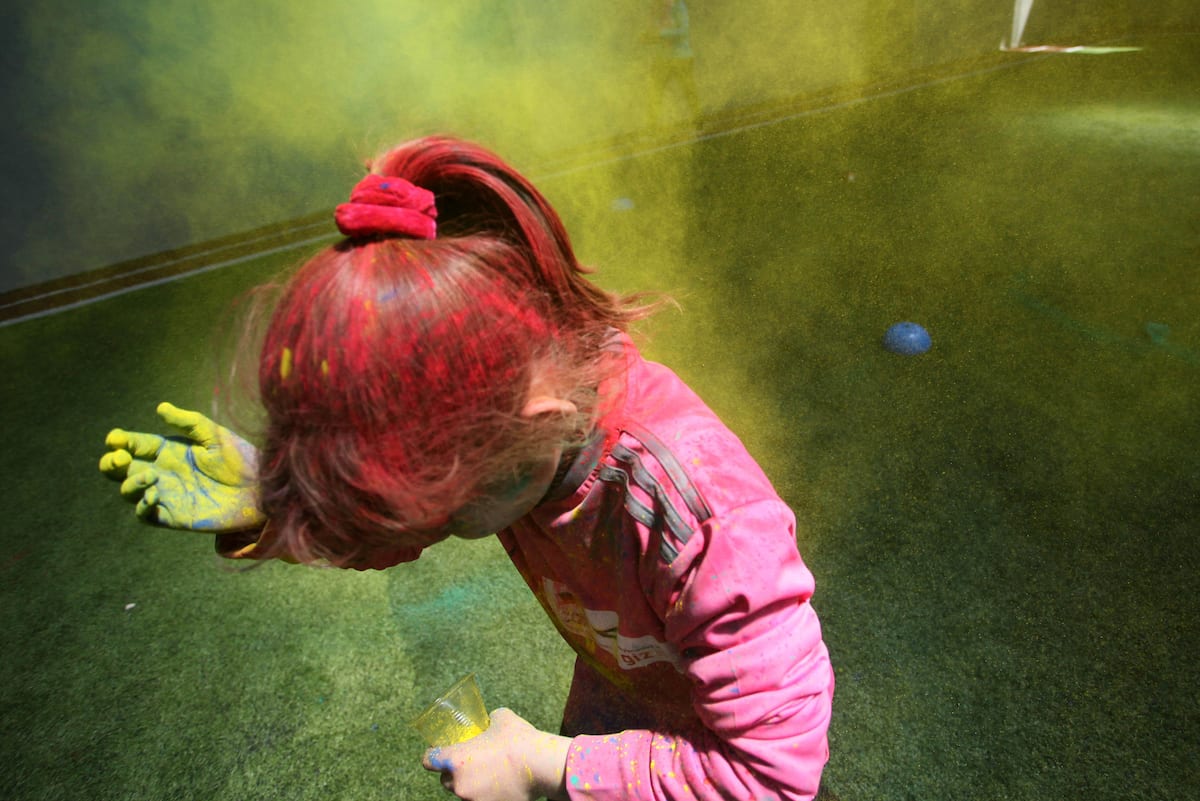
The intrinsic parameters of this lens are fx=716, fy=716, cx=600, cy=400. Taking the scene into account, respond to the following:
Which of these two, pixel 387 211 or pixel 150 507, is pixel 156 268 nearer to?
pixel 150 507

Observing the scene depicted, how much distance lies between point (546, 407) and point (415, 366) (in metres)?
0.10

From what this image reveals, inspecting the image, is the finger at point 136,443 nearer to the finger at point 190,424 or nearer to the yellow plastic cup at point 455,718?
the finger at point 190,424

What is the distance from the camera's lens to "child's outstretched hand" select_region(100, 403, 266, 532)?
2.24 feet

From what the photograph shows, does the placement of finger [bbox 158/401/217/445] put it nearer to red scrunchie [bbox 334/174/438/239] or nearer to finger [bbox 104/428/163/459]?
finger [bbox 104/428/163/459]

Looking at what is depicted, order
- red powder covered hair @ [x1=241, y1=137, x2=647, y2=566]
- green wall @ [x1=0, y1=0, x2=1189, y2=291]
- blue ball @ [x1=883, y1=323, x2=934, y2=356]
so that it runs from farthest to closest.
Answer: green wall @ [x1=0, y1=0, x2=1189, y2=291] → blue ball @ [x1=883, y1=323, x2=934, y2=356] → red powder covered hair @ [x1=241, y1=137, x2=647, y2=566]

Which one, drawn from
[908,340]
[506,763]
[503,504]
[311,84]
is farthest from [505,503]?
[311,84]

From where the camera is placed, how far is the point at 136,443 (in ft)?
2.30

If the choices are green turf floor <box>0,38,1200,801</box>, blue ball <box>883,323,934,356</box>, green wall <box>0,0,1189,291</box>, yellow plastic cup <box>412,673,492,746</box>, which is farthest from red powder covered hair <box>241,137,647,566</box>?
green wall <box>0,0,1189,291</box>

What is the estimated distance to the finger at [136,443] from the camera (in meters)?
0.69

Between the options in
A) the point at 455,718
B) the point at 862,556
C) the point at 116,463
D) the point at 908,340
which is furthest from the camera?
the point at 908,340

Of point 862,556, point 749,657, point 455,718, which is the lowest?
point 862,556

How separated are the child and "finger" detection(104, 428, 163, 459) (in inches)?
0.6

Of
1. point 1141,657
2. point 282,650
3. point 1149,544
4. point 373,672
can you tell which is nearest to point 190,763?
point 282,650

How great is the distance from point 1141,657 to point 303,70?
4.31m
